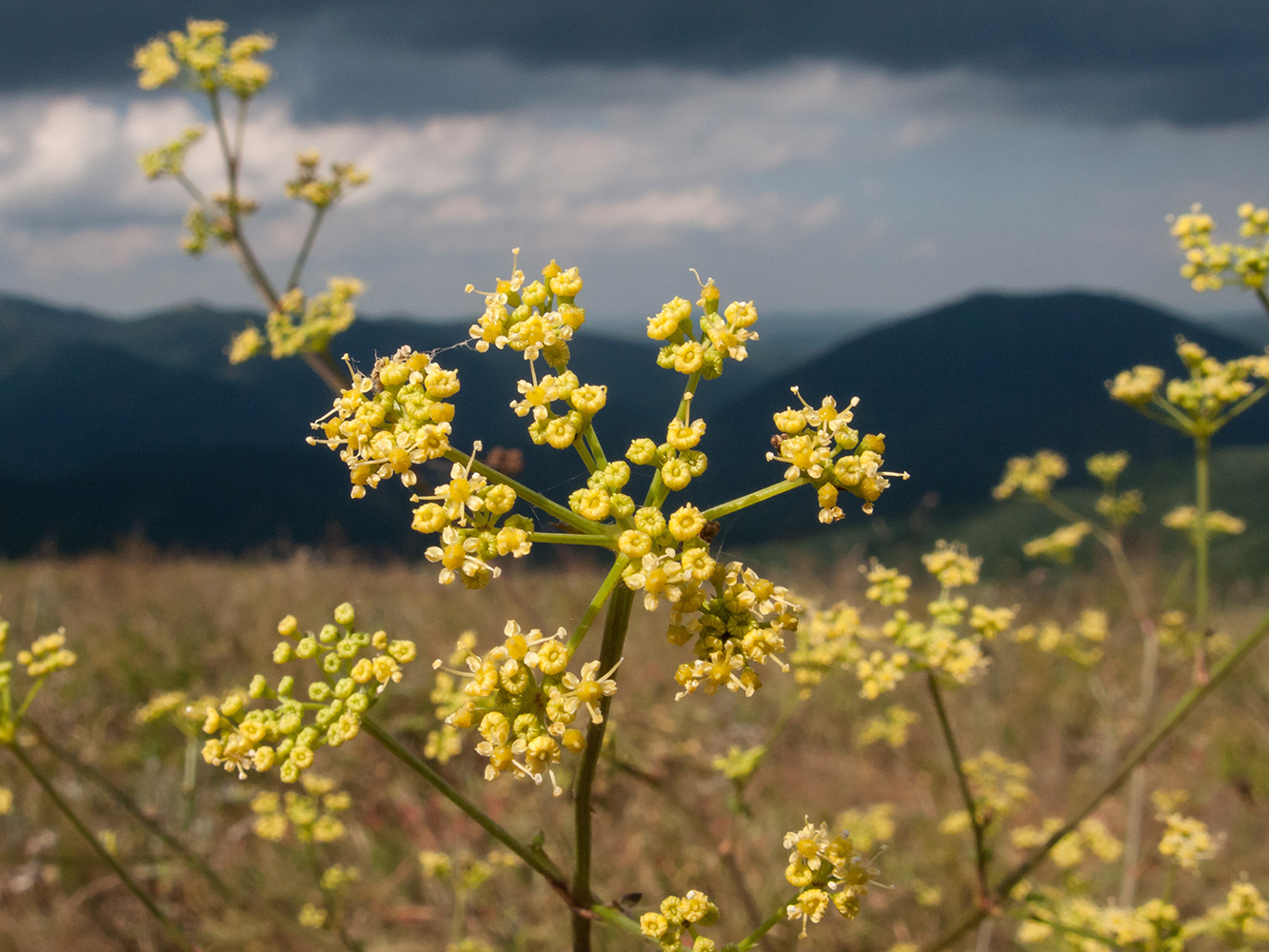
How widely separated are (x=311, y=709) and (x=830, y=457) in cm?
134

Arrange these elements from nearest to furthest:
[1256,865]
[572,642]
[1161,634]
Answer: [572,642] → [1161,634] → [1256,865]

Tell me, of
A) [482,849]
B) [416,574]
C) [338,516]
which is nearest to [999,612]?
[482,849]

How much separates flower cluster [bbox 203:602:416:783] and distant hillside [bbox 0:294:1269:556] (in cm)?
2287

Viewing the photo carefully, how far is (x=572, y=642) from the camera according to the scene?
62.6 inches

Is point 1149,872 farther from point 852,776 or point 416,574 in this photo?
point 416,574

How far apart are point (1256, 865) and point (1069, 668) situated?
3.60 meters

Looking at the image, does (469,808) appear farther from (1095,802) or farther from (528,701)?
(1095,802)

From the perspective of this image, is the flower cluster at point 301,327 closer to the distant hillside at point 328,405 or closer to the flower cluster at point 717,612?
the flower cluster at point 717,612

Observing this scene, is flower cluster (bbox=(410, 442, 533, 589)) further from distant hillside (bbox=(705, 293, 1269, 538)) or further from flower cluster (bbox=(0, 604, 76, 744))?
distant hillside (bbox=(705, 293, 1269, 538))

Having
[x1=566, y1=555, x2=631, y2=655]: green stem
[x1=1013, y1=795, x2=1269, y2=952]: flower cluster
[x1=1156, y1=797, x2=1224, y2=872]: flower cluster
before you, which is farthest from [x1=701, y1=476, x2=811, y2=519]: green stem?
[x1=1156, y1=797, x2=1224, y2=872]: flower cluster

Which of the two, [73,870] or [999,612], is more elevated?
[999,612]

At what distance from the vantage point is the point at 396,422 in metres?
1.71

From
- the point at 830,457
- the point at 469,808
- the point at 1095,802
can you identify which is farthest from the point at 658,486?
the point at 1095,802

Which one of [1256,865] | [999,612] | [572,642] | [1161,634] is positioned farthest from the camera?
[1256,865]
